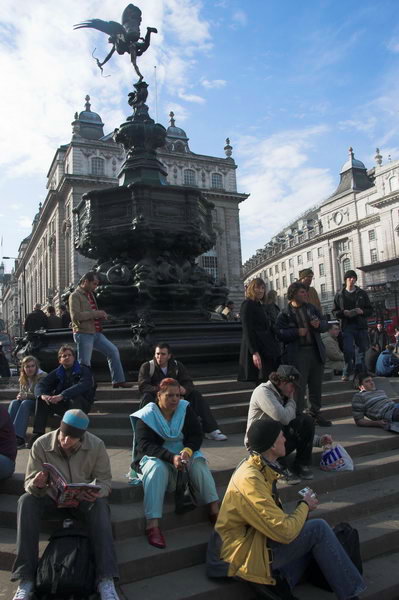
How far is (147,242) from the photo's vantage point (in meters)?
9.57

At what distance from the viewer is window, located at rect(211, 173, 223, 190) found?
60.7 meters

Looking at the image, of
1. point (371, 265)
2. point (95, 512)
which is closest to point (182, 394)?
point (95, 512)

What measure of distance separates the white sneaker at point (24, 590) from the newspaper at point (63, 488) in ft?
1.80

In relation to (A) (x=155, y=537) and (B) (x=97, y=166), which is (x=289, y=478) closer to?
(A) (x=155, y=537)

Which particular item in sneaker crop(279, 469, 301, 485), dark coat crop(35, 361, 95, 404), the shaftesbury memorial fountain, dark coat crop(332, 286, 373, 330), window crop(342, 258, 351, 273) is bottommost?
sneaker crop(279, 469, 301, 485)

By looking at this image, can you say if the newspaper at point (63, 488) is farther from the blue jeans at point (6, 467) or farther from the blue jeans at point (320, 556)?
the blue jeans at point (320, 556)

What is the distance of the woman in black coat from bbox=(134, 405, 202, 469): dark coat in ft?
5.98

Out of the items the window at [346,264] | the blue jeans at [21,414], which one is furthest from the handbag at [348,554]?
the window at [346,264]

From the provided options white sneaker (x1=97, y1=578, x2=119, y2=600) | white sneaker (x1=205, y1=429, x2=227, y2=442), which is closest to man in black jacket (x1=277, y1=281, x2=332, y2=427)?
white sneaker (x1=205, y1=429, x2=227, y2=442)

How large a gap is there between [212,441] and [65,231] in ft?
174

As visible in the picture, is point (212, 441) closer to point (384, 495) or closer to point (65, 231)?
point (384, 495)

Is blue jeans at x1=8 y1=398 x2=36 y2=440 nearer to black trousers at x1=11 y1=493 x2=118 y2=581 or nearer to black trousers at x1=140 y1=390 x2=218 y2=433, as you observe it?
black trousers at x1=140 y1=390 x2=218 y2=433

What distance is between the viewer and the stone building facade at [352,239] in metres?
62.5

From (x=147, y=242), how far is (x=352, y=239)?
68.1 meters
